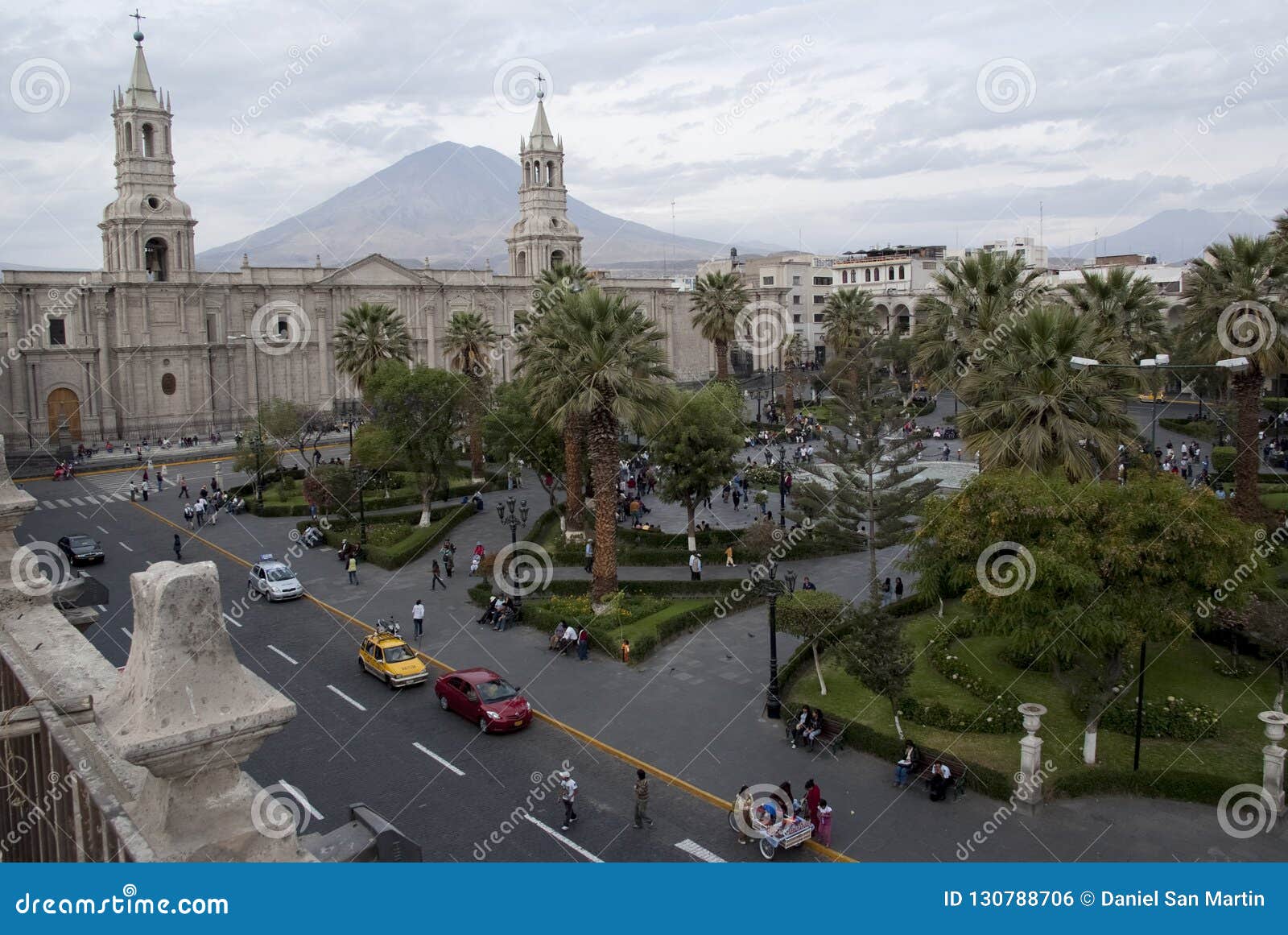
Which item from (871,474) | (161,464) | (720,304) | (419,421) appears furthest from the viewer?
(161,464)

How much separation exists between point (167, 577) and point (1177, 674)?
21.7 meters

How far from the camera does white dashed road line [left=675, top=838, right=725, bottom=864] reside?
15.1 metres

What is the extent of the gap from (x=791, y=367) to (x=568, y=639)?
147ft

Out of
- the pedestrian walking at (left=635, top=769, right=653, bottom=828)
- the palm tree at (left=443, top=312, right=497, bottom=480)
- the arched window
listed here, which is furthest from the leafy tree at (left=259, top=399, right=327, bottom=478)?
the pedestrian walking at (left=635, top=769, right=653, bottom=828)

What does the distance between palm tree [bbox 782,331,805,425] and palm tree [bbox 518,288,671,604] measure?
120ft

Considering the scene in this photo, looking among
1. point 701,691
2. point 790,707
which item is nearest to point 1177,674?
point 790,707

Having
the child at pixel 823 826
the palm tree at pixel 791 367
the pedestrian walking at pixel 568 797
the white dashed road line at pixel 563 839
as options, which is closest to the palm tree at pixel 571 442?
the pedestrian walking at pixel 568 797

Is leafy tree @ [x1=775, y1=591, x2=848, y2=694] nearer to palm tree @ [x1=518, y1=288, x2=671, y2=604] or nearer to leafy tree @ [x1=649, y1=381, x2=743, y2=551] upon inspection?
palm tree @ [x1=518, y1=288, x2=671, y2=604]

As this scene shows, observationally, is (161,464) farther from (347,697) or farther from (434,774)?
(434,774)

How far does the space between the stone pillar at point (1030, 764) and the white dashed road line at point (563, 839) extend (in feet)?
22.8

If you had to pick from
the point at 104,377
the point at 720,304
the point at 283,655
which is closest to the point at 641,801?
the point at 283,655

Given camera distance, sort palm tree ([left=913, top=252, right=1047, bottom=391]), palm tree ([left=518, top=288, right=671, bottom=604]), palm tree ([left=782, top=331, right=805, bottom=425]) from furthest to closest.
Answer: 1. palm tree ([left=782, top=331, right=805, bottom=425])
2. palm tree ([left=913, top=252, right=1047, bottom=391])
3. palm tree ([left=518, top=288, right=671, bottom=604])

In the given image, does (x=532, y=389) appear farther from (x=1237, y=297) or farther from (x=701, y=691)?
(x=1237, y=297)

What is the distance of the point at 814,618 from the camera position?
21.2 meters
